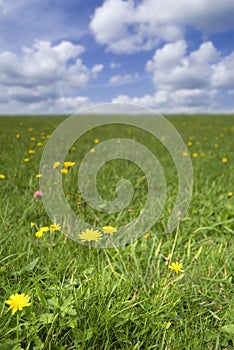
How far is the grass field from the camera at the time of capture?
136 cm

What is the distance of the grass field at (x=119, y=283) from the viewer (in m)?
1.36

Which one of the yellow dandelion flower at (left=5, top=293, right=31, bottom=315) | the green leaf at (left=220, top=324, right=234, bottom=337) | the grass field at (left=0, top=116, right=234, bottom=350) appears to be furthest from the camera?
the green leaf at (left=220, top=324, right=234, bottom=337)

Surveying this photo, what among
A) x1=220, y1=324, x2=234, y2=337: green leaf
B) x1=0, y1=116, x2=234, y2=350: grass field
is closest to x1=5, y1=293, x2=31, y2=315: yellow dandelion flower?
x1=0, y1=116, x2=234, y2=350: grass field

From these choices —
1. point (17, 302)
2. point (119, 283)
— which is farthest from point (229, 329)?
point (17, 302)

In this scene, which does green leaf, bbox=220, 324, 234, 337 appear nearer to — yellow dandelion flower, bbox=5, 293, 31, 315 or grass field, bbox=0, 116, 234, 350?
grass field, bbox=0, 116, 234, 350

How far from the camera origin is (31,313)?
1.32 meters

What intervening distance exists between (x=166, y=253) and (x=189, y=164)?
100 inches

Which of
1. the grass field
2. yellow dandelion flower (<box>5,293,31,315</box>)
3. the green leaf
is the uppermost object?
yellow dandelion flower (<box>5,293,31,315</box>)

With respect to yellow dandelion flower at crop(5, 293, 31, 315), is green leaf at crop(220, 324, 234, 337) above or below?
below

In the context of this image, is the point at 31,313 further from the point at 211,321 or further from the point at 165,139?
the point at 165,139

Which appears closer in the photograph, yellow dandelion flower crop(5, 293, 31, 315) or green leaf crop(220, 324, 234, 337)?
yellow dandelion flower crop(5, 293, 31, 315)

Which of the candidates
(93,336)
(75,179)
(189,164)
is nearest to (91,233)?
(93,336)

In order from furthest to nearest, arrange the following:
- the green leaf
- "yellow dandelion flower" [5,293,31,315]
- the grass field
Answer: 1. the green leaf
2. the grass field
3. "yellow dandelion flower" [5,293,31,315]

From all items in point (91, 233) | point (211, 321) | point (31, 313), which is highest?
point (91, 233)
